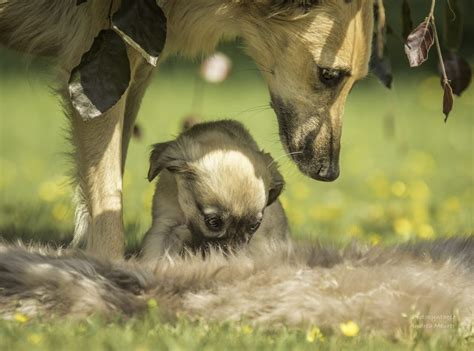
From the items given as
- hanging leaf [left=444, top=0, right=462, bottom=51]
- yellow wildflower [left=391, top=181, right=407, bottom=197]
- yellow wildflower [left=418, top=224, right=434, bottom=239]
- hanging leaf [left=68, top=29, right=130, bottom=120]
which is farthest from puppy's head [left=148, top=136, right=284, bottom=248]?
yellow wildflower [left=391, top=181, right=407, bottom=197]

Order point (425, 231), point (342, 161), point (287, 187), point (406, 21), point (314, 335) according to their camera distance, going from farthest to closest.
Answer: point (342, 161) → point (287, 187) → point (425, 231) → point (406, 21) → point (314, 335)

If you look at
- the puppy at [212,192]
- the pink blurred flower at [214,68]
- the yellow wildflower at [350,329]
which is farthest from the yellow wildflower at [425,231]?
the yellow wildflower at [350,329]

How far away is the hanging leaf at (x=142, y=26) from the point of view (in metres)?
3.31

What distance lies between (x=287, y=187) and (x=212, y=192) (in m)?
2.92

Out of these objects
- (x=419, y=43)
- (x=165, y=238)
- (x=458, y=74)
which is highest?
(x=419, y=43)

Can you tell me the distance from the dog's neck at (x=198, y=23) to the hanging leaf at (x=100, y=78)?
0.77 m

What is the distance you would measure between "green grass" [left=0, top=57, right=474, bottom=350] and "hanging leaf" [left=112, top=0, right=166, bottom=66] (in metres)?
0.93

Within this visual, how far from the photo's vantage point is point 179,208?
422cm

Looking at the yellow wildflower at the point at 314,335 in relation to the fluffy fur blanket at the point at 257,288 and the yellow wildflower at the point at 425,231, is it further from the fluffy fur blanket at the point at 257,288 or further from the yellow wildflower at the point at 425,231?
the yellow wildflower at the point at 425,231

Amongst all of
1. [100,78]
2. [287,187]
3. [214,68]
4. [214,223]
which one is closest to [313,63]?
[214,223]

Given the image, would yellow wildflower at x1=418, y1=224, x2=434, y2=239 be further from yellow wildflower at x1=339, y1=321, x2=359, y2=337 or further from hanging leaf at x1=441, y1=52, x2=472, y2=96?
yellow wildflower at x1=339, y1=321, x2=359, y2=337

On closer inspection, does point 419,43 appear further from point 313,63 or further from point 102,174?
point 102,174

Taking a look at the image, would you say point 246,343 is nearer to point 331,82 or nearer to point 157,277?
point 157,277

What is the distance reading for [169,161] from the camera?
13.6 feet
